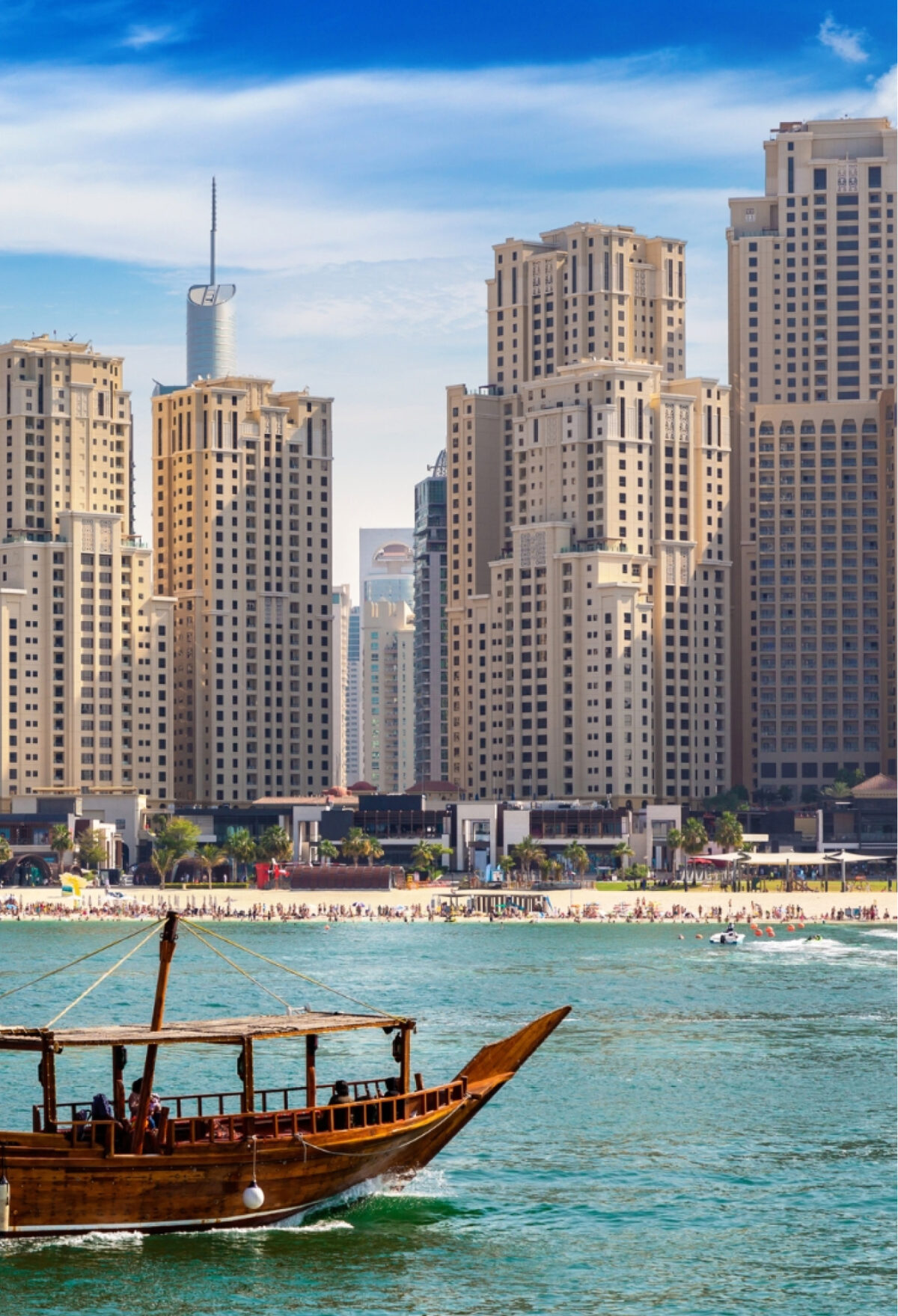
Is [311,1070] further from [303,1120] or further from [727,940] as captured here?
[727,940]

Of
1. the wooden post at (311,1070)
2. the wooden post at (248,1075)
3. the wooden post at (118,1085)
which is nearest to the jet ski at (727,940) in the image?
the wooden post at (311,1070)

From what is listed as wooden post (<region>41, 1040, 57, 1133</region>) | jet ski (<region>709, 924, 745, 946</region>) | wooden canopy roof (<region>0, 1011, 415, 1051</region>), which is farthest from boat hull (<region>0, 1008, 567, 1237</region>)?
jet ski (<region>709, 924, 745, 946</region>)

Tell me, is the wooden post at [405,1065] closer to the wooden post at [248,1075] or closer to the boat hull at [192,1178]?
the boat hull at [192,1178]

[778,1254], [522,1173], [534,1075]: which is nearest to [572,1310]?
[778,1254]

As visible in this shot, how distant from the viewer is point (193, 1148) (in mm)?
60531

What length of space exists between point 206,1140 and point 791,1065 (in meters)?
45.3

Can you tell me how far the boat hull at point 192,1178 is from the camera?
5922 centimetres

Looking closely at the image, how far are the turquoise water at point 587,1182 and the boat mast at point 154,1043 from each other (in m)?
3.64

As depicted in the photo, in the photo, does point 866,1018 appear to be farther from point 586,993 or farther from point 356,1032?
point 356,1032

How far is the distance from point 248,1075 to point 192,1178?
326cm

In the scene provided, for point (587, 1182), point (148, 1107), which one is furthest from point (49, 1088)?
point (587, 1182)

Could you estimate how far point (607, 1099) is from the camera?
89.2 m

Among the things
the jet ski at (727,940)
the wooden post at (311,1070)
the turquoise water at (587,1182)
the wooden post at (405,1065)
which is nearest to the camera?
the turquoise water at (587,1182)

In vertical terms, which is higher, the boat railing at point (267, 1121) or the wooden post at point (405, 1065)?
the wooden post at point (405, 1065)
